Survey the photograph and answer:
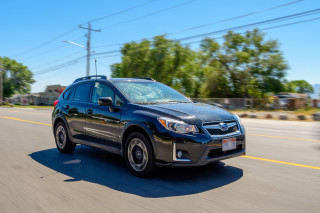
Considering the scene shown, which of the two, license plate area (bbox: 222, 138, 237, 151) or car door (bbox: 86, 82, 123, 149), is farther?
car door (bbox: 86, 82, 123, 149)

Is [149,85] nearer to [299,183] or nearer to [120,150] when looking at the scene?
[120,150]

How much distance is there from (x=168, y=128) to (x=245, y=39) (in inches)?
1572

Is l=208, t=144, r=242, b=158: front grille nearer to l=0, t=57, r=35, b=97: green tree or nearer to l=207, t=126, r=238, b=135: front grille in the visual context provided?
l=207, t=126, r=238, b=135: front grille

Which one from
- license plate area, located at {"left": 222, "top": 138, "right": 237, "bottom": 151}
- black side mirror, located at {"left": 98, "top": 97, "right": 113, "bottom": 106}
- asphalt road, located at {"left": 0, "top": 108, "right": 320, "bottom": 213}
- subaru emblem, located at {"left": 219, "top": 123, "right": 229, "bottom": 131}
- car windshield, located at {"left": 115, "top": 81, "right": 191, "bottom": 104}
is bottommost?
asphalt road, located at {"left": 0, "top": 108, "right": 320, "bottom": 213}

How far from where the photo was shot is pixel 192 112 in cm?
474

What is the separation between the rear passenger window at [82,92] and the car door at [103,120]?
0.81 ft

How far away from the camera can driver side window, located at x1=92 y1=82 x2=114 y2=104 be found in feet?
18.9

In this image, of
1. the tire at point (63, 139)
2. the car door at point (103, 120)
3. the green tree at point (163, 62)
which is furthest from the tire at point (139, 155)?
the green tree at point (163, 62)

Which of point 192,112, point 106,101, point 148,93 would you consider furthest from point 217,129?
point 106,101

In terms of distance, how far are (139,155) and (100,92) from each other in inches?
71.4

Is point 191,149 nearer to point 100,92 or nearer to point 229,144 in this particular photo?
point 229,144

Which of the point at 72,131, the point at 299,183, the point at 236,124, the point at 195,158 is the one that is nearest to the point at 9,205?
the point at 195,158

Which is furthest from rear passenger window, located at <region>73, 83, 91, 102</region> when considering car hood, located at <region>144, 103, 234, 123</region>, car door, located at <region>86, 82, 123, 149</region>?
car hood, located at <region>144, 103, 234, 123</region>

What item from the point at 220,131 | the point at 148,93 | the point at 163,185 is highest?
the point at 148,93
